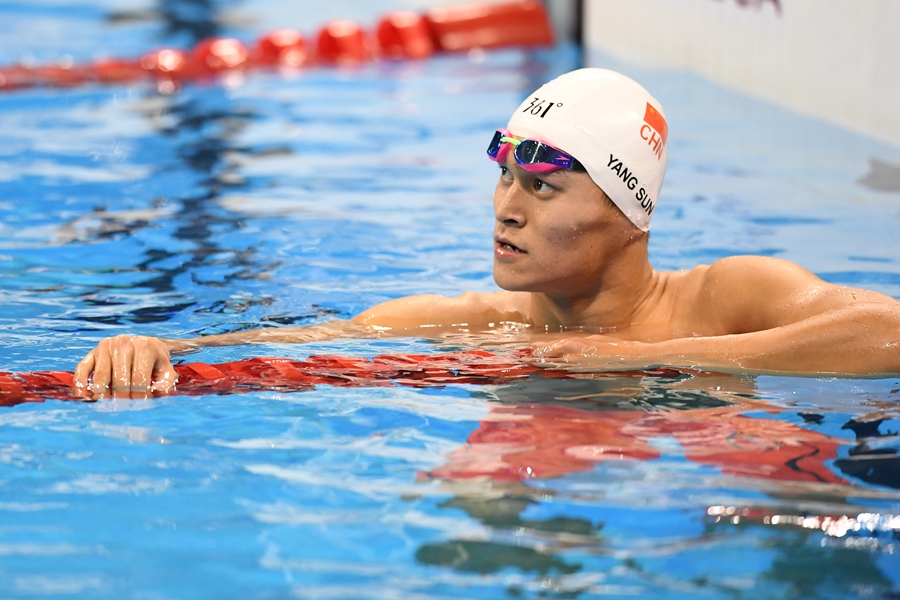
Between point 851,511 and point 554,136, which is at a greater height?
point 554,136

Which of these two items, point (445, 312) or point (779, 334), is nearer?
point (779, 334)

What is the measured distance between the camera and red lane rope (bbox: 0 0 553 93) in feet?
39.8

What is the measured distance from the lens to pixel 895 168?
23.8ft

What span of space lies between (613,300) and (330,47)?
405 inches

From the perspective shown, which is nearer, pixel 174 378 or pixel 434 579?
pixel 434 579

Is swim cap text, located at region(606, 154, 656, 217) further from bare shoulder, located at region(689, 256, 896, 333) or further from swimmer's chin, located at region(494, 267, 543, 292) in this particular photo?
swimmer's chin, located at region(494, 267, 543, 292)

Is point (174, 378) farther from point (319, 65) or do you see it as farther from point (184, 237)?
point (319, 65)

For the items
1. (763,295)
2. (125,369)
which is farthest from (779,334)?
(125,369)

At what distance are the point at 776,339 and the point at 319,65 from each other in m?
10.6

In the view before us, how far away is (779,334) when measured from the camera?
3480 millimetres

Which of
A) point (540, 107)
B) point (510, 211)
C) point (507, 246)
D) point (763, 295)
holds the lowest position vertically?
point (763, 295)

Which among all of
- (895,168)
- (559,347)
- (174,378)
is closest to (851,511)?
(559,347)

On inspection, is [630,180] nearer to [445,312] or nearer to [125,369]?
[445,312]

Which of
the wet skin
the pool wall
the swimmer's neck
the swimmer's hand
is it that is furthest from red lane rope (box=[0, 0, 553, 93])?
the swimmer's hand
